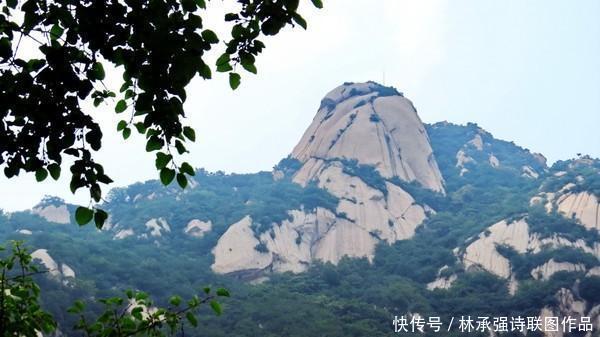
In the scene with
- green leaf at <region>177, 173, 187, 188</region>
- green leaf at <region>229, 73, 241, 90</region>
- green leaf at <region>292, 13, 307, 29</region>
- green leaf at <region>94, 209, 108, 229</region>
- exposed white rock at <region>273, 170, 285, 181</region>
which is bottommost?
green leaf at <region>94, 209, 108, 229</region>

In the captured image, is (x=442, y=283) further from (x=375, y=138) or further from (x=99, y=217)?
(x=99, y=217)

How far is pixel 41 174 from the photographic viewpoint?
2387 millimetres

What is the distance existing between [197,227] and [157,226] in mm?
3007

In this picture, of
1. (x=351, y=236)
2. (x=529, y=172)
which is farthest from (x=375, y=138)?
(x=529, y=172)

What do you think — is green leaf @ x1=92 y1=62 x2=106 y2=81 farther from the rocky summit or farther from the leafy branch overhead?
the rocky summit

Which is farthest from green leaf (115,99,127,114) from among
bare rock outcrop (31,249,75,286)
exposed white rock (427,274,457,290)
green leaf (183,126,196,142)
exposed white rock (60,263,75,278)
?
exposed white rock (427,274,457,290)

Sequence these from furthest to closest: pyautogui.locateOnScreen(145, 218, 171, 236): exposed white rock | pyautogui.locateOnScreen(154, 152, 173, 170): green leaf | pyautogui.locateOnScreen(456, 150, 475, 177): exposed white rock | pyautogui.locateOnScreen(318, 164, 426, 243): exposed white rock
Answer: pyautogui.locateOnScreen(456, 150, 475, 177): exposed white rock < pyautogui.locateOnScreen(318, 164, 426, 243): exposed white rock < pyautogui.locateOnScreen(145, 218, 171, 236): exposed white rock < pyautogui.locateOnScreen(154, 152, 173, 170): green leaf

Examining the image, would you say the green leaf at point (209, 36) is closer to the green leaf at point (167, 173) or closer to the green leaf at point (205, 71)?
the green leaf at point (205, 71)

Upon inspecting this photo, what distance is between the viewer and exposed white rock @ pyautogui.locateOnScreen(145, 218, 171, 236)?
4766 centimetres

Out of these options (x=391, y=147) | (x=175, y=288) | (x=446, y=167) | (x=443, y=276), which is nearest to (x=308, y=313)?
(x=175, y=288)

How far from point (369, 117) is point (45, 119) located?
55.7 m

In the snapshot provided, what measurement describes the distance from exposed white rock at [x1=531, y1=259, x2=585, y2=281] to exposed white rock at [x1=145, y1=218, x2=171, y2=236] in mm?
26386

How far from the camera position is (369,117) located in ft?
188

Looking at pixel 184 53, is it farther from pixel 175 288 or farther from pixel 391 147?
pixel 391 147
